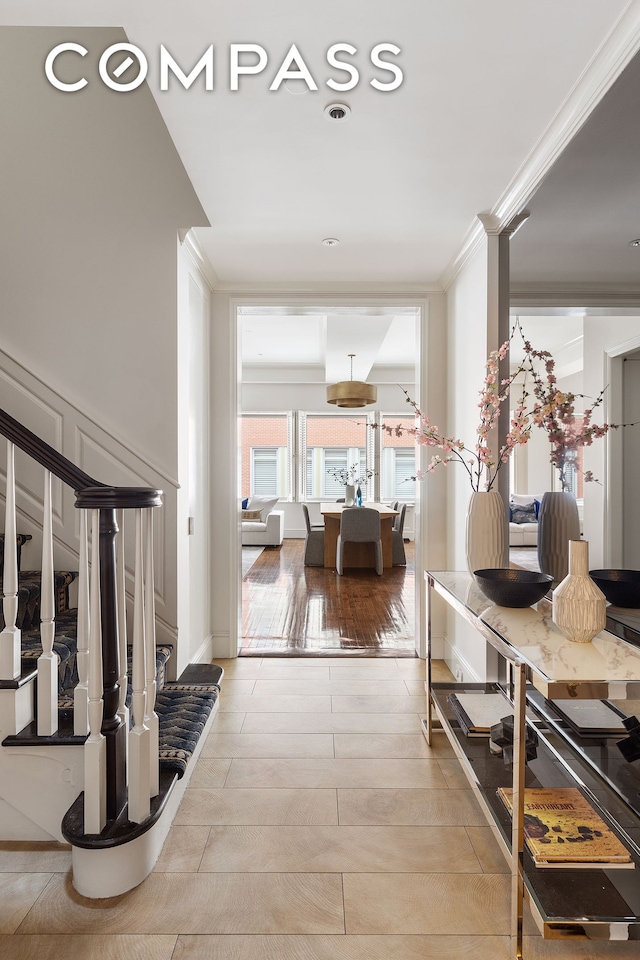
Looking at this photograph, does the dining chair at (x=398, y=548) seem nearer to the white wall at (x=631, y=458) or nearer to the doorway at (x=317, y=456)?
the doorway at (x=317, y=456)

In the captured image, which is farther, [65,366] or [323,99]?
[65,366]

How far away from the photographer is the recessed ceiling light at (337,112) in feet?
6.49

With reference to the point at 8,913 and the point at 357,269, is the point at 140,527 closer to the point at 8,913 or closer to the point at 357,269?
the point at 8,913

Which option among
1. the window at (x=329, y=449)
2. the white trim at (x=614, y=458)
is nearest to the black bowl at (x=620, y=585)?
the white trim at (x=614, y=458)

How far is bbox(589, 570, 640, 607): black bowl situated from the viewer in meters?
1.79

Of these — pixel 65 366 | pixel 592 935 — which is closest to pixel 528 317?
pixel 592 935

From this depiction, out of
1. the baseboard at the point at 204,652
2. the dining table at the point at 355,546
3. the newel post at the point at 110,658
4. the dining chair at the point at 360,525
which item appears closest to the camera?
the newel post at the point at 110,658

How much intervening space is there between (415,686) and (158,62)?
120 inches

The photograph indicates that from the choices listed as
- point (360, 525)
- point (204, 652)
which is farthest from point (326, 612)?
point (360, 525)

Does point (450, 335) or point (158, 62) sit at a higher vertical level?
point (158, 62)

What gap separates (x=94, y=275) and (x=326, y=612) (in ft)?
10.7

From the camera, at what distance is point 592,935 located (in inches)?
50.5

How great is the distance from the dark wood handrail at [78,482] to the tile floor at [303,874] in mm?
1122

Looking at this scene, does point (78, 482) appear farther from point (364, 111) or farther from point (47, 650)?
point (364, 111)
